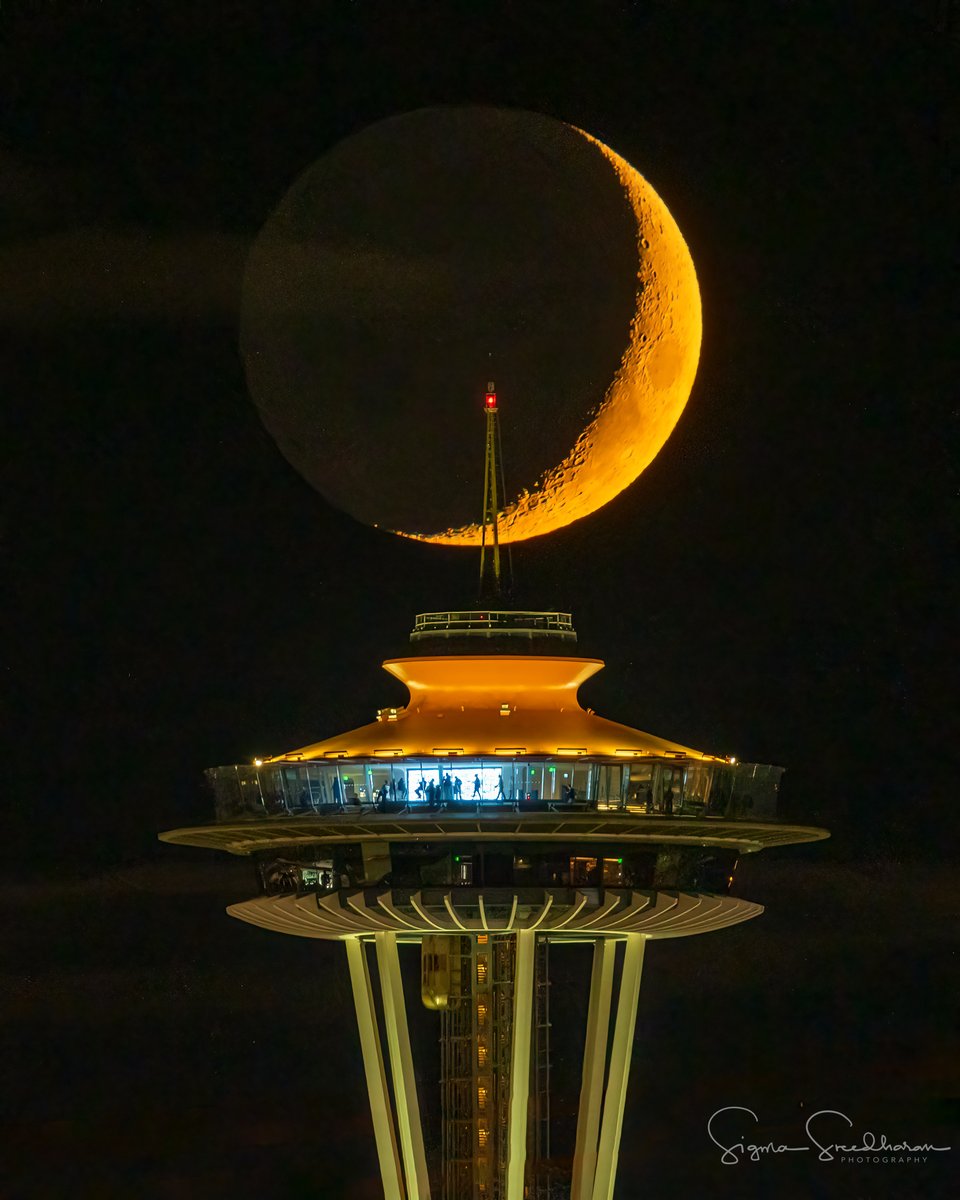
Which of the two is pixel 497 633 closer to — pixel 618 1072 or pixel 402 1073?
pixel 402 1073

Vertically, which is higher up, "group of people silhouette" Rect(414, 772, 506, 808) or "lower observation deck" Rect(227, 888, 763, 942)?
"group of people silhouette" Rect(414, 772, 506, 808)

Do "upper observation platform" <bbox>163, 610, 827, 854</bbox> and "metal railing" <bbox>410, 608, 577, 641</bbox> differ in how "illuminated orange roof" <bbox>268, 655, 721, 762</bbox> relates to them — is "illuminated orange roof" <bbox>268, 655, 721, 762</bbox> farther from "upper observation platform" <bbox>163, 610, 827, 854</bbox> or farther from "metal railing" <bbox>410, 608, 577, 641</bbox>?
"metal railing" <bbox>410, 608, 577, 641</bbox>

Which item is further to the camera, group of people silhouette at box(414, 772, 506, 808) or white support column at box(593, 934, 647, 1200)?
white support column at box(593, 934, 647, 1200)

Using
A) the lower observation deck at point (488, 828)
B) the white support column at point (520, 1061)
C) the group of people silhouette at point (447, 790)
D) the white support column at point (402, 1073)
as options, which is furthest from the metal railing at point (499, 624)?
the white support column at point (402, 1073)

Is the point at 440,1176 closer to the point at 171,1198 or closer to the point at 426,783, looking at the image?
the point at 426,783

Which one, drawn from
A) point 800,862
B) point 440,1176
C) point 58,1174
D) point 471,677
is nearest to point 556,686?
point 471,677

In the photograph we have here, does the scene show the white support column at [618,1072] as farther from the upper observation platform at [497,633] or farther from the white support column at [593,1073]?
the upper observation platform at [497,633]

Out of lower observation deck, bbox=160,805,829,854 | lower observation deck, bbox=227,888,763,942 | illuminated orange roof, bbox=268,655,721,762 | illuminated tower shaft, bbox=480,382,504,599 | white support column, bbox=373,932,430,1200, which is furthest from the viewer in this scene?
illuminated tower shaft, bbox=480,382,504,599

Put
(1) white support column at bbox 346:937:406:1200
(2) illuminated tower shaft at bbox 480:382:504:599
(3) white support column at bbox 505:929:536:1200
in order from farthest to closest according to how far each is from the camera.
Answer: (2) illuminated tower shaft at bbox 480:382:504:599 < (1) white support column at bbox 346:937:406:1200 < (3) white support column at bbox 505:929:536:1200

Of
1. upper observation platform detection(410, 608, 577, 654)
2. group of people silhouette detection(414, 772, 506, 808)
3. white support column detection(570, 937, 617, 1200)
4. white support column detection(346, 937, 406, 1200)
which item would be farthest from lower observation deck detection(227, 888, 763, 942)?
upper observation platform detection(410, 608, 577, 654)
